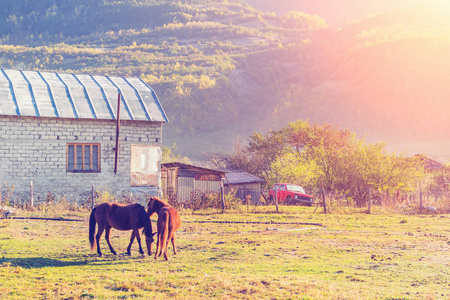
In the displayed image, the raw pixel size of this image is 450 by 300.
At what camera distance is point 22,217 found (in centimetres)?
1888

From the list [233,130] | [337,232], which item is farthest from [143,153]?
[233,130]

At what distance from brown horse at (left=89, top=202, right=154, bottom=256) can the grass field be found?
41cm

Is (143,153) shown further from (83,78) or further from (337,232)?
(337,232)

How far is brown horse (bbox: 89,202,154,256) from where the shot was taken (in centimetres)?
1195

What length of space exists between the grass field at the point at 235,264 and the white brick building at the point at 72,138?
469 centimetres

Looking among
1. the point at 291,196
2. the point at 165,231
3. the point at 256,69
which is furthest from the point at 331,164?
the point at 256,69

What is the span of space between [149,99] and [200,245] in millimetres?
13442

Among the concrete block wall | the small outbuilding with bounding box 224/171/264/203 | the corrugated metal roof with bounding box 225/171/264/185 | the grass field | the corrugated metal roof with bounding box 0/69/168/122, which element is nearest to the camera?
the grass field

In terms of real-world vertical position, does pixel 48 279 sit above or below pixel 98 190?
below

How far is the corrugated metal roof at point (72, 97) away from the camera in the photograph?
23.0 meters

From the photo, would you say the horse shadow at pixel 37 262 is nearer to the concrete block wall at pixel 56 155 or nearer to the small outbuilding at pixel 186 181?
the concrete block wall at pixel 56 155

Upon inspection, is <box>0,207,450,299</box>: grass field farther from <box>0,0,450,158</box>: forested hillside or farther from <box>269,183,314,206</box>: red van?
<box>0,0,450,158</box>: forested hillside

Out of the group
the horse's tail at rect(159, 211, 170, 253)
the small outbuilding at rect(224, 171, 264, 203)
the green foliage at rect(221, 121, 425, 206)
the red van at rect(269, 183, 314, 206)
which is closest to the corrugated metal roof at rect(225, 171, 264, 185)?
the small outbuilding at rect(224, 171, 264, 203)

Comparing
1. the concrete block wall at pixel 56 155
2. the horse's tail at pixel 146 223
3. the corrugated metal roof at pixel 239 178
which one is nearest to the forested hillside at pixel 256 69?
the corrugated metal roof at pixel 239 178
